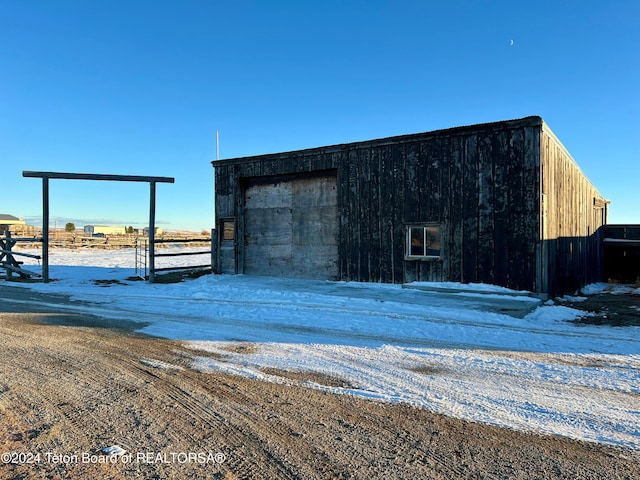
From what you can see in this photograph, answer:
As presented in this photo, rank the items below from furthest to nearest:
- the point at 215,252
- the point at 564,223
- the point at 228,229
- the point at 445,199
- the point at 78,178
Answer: the point at 215,252 → the point at 228,229 → the point at 78,178 → the point at 564,223 → the point at 445,199

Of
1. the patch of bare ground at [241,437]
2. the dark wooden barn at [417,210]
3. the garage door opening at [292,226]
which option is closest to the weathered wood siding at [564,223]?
the dark wooden barn at [417,210]

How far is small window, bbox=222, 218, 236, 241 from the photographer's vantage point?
51.4 feet

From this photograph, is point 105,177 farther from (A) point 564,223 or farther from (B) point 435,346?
A: (A) point 564,223

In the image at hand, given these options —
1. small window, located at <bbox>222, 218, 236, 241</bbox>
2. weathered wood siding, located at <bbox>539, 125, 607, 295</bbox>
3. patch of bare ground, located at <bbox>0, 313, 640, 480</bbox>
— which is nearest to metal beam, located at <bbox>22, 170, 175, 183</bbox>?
small window, located at <bbox>222, 218, 236, 241</bbox>

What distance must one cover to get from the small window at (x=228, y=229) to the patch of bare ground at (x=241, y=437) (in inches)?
445

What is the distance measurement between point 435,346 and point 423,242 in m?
6.46

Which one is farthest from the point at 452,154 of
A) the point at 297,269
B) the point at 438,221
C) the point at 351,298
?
the point at 297,269

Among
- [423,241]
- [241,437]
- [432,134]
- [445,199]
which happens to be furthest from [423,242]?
[241,437]

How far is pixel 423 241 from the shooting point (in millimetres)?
11961

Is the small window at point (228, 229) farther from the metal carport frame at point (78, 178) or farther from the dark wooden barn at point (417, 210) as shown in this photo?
the metal carport frame at point (78, 178)

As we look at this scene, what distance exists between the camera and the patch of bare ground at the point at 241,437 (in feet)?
8.75

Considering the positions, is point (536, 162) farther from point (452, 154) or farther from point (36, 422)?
point (36, 422)

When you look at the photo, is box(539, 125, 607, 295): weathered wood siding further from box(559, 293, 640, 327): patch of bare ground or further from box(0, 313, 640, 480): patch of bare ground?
box(0, 313, 640, 480): patch of bare ground

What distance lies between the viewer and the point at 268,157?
48.1 ft
